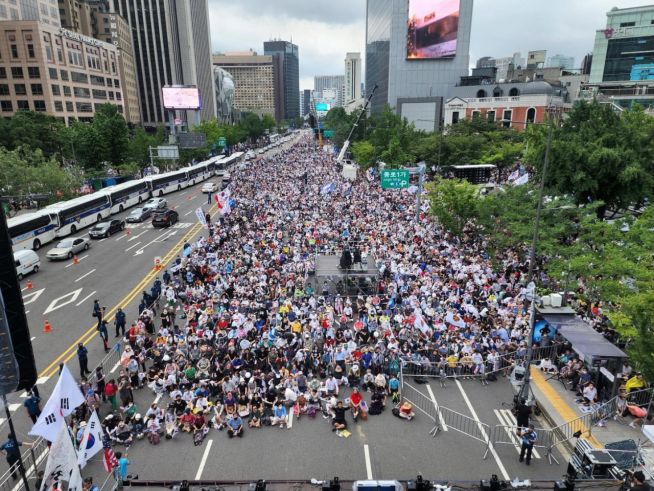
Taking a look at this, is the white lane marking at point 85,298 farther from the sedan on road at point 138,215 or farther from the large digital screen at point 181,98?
the large digital screen at point 181,98

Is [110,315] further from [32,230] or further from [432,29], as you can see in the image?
[432,29]

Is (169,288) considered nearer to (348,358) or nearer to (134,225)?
(348,358)

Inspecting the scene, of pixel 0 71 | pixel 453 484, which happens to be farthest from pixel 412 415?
pixel 0 71

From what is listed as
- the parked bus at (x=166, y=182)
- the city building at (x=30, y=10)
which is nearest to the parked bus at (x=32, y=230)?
the parked bus at (x=166, y=182)

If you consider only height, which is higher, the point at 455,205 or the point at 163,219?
the point at 455,205

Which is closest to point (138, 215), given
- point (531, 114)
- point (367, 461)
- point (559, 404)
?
point (367, 461)
